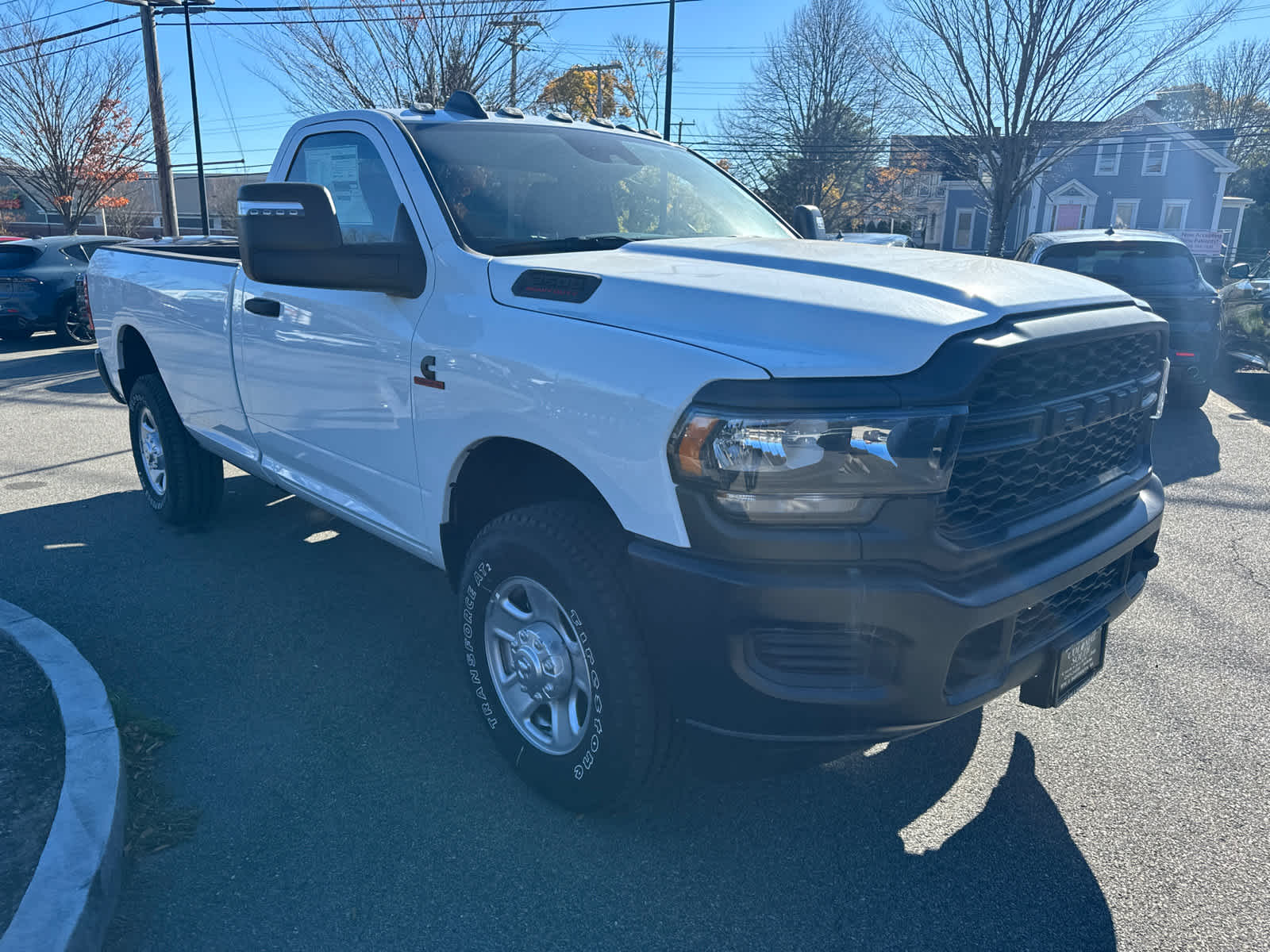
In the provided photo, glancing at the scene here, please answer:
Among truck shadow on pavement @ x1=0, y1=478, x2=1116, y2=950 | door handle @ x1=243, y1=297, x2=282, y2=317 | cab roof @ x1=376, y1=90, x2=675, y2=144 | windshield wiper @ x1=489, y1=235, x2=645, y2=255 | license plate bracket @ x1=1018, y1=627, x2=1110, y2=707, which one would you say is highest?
cab roof @ x1=376, y1=90, x2=675, y2=144

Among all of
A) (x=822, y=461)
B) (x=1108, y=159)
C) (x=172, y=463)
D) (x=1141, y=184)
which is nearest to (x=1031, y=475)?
(x=822, y=461)

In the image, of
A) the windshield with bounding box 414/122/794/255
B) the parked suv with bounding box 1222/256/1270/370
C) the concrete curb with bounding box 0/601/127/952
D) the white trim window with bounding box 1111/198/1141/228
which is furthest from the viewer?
the white trim window with bounding box 1111/198/1141/228

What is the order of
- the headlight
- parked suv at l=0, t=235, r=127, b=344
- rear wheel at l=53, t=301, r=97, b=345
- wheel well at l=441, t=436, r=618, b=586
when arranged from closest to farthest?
the headlight, wheel well at l=441, t=436, r=618, b=586, parked suv at l=0, t=235, r=127, b=344, rear wheel at l=53, t=301, r=97, b=345

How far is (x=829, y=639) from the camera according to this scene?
2186 mm

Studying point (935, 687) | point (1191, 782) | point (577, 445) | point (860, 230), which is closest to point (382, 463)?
point (577, 445)

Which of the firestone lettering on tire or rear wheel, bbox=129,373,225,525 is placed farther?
rear wheel, bbox=129,373,225,525

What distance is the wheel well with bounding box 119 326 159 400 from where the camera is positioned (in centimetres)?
563

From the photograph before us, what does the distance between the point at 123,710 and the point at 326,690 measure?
27.0 inches

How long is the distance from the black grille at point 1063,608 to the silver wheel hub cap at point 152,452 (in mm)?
4632

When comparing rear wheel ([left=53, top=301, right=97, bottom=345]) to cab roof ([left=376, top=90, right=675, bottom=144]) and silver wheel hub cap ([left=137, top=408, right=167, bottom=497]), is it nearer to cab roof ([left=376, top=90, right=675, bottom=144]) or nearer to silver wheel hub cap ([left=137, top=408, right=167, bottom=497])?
silver wheel hub cap ([left=137, top=408, right=167, bottom=497])

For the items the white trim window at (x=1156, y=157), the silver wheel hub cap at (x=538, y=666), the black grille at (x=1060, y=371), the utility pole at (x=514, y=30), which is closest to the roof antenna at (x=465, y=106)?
the silver wheel hub cap at (x=538, y=666)

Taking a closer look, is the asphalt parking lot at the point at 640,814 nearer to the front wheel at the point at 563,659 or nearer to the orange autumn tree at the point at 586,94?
the front wheel at the point at 563,659

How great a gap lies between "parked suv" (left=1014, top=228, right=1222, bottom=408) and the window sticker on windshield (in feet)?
22.9

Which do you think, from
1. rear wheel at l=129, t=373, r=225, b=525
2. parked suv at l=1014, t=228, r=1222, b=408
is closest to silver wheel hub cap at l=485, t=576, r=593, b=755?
rear wheel at l=129, t=373, r=225, b=525
